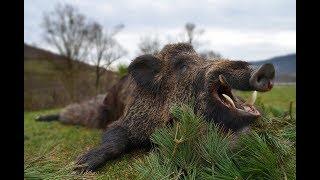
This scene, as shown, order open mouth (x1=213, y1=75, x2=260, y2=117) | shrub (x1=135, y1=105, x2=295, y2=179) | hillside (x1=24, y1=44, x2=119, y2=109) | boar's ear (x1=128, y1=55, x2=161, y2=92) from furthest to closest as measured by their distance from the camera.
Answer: hillside (x1=24, y1=44, x2=119, y2=109) → boar's ear (x1=128, y1=55, x2=161, y2=92) → open mouth (x1=213, y1=75, x2=260, y2=117) → shrub (x1=135, y1=105, x2=295, y2=179)

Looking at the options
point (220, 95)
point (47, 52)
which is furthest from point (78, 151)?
point (47, 52)

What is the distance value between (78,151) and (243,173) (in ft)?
11.6

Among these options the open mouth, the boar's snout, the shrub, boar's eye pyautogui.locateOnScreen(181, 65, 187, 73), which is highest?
boar's eye pyautogui.locateOnScreen(181, 65, 187, 73)

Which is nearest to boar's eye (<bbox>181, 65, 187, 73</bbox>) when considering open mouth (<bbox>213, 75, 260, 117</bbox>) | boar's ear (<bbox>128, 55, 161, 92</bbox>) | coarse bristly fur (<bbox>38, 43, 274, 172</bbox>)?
coarse bristly fur (<bbox>38, 43, 274, 172</bbox>)

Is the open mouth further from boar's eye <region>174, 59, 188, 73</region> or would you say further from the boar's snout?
boar's eye <region>174, 59, 188, 73</region>

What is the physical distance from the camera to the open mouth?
17.7ft

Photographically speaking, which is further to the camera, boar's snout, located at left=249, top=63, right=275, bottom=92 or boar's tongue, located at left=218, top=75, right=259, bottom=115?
boar's tongue, located at left=218, top=75, right=259, bottom=115

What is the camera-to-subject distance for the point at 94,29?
1076 inches

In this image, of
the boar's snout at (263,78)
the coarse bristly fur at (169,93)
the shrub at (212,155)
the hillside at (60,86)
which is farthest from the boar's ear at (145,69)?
the hillside at (60,86)

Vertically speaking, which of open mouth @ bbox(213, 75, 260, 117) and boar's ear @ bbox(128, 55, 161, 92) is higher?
boar's ear @ bbox(128, 55, 161, 92)

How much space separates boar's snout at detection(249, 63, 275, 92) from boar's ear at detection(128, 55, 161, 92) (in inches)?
80.3

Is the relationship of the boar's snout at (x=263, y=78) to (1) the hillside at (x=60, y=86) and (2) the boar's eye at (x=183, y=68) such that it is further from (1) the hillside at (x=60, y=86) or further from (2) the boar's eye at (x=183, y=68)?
(1) the hillside at (x=60, y=86)
